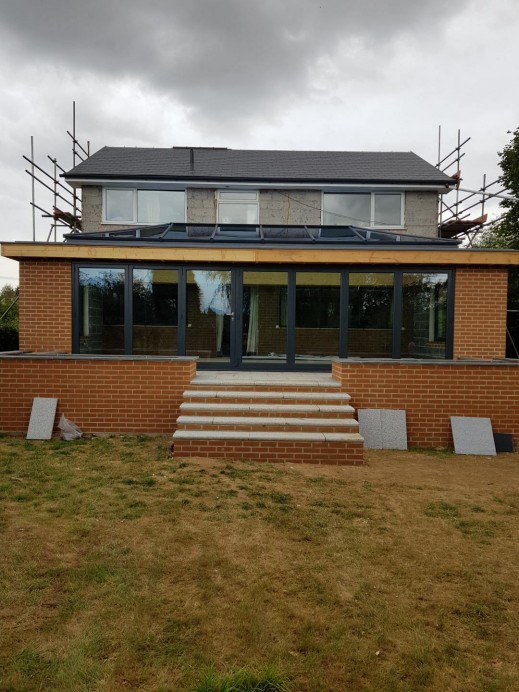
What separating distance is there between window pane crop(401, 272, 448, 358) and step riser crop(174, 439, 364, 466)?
384 cm

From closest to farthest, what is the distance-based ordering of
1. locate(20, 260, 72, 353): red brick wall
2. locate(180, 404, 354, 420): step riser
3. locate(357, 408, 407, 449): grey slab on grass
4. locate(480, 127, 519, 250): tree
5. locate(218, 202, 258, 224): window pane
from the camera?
locate(180, 404, 354, 420): step riser, locate(357, 408, 407, 449): grey slab on grass, locate(20, 260, 72, 353): red brick wall, locate(218, 202, 258, 224): window pane, locate(480, 127, 519, 250): tree

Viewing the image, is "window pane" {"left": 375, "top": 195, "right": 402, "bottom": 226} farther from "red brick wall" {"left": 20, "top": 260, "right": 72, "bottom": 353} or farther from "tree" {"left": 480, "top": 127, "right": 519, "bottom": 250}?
"red brick wall" {"left": 20, "top": 260, "right": 72, "bottom": 353}

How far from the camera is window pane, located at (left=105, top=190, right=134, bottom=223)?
16.4 metres

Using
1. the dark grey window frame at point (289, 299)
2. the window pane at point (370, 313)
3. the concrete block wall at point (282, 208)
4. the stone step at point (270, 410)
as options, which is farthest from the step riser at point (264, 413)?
the concrete block wall at point (282, 208)

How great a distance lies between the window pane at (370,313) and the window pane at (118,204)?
1133cm

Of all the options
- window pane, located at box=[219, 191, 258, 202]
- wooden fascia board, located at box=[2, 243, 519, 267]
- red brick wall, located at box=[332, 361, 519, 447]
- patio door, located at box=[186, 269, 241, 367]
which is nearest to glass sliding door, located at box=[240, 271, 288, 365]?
patio door, located at box=[186, 269, 241, 367]

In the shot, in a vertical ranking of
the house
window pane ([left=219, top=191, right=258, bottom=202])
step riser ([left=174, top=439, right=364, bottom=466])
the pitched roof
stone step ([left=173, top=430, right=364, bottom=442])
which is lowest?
step riser ([left=174, top=439, right=364, bottom=466])

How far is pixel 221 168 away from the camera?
57.0ft

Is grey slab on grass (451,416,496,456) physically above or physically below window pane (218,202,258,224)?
below

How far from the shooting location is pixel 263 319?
872cm

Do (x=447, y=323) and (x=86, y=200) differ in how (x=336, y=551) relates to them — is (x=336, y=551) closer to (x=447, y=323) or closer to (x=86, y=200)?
(x=447, y=323)

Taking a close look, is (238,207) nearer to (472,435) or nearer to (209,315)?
(209,315)

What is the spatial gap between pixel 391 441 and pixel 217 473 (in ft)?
9.73

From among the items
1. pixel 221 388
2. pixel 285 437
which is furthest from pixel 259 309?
pixel 285 437
